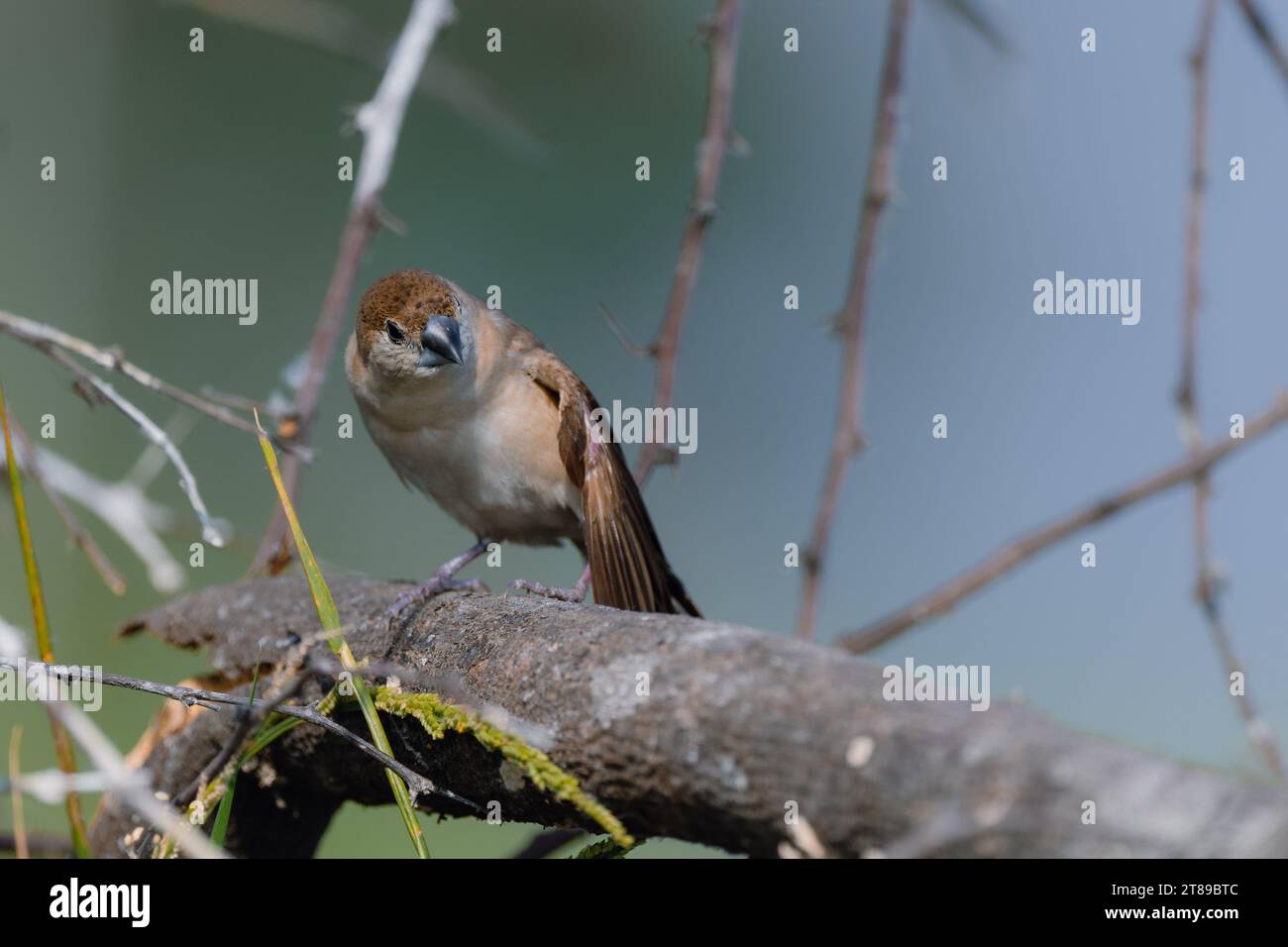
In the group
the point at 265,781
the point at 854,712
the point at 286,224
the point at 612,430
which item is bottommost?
the point at 265,781

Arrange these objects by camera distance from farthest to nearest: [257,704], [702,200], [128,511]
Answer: [702,200]
[128,511]
[257,704]

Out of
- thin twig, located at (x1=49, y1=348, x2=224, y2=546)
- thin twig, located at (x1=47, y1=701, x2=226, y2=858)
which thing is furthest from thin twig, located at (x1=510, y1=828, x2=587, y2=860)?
thin twig, located at (x1=47, y1=701, x2=226, y2=858)

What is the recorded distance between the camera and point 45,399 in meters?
5.05

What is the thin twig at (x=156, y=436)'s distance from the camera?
1.73m

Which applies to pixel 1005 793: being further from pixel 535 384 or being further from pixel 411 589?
pixel 535 384

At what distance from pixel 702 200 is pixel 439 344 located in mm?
584

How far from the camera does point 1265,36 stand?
2.07 meters

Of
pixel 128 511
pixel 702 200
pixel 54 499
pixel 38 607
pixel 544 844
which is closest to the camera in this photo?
pixel 38 607

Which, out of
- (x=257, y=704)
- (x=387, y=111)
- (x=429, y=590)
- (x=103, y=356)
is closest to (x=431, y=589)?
(x=429, y=590)

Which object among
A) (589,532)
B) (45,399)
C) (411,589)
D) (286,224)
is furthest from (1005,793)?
(286,224)

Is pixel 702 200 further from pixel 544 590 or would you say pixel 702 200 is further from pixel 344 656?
pixel 344 656

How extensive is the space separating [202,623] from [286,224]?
4.37 meters

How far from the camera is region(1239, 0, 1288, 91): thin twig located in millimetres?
2053

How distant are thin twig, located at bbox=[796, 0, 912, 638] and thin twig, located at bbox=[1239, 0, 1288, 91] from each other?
23.4 inches
